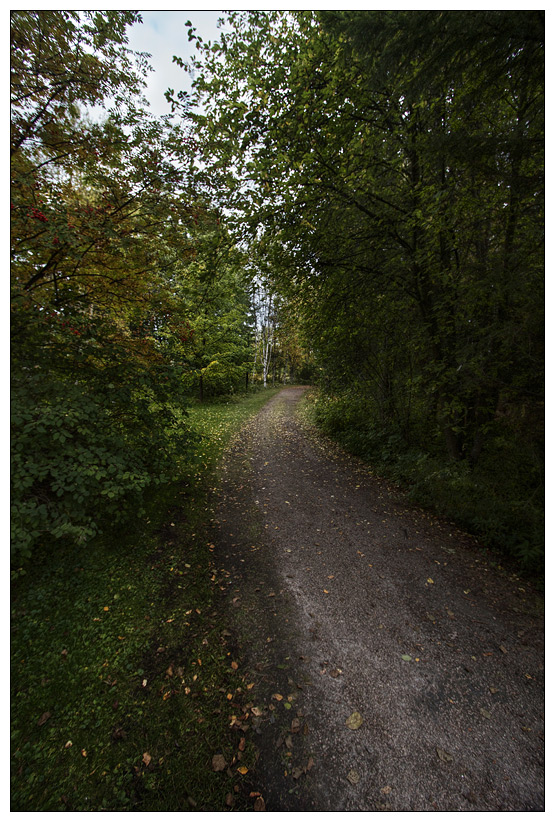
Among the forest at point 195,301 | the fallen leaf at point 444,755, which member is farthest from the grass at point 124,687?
the fallen leaf at point 444,755

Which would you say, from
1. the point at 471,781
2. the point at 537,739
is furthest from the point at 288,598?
the point at 537,739

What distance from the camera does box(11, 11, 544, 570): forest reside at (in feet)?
10.4

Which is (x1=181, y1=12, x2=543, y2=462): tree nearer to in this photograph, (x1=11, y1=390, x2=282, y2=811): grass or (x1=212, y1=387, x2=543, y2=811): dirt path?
(x1=212, y1=387, x2=543, y2=811): dirt path

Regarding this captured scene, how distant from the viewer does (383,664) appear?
2.92 m

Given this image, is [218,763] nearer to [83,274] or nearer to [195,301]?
[83,274]

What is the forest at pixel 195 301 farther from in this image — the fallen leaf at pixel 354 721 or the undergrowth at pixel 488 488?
the fallen leaf at pixel 354 721

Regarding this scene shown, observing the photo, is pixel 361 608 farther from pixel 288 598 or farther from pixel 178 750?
pixel 178 750

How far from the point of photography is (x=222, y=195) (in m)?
4.86

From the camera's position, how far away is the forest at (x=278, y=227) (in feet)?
10.4

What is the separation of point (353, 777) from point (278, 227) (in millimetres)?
7224

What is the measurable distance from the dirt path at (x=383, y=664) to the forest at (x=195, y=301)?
0.20m

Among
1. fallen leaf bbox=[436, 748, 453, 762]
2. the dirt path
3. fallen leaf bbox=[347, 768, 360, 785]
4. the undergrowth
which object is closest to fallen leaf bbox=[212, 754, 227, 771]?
the dirt path

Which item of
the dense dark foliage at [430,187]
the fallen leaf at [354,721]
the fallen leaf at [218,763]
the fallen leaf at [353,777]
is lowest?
the fallen leaf at [353,777]
